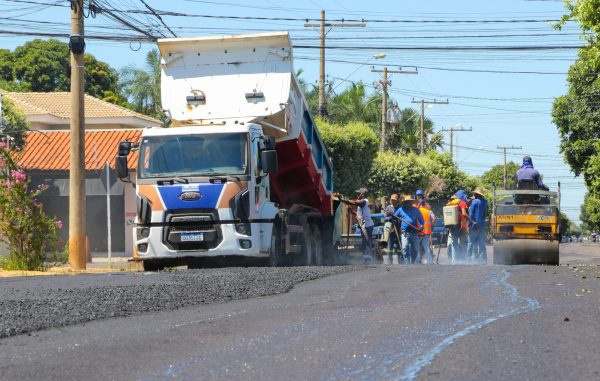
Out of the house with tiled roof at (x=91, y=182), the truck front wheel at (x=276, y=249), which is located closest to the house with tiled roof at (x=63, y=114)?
the house with tiled roof at (x=91, y=182)

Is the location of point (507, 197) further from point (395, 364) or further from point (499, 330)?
point (395, 364)

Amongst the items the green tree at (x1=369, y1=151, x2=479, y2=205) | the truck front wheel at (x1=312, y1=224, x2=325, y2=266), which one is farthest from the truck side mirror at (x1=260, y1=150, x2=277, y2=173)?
the green tree at (x1=369, y1=151, x2=479, y2=205)

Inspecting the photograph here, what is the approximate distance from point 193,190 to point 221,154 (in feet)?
2.52

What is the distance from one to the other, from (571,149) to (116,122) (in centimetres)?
2384

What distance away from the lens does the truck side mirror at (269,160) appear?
57.7 feet

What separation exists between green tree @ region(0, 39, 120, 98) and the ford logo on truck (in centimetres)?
5314

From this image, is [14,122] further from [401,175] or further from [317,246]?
[401,175]

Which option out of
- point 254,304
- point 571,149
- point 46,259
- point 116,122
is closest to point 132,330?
point 254,304

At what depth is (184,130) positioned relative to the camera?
1781 cm

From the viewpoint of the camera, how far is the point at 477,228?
24016mm

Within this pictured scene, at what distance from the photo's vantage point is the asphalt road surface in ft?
21.5

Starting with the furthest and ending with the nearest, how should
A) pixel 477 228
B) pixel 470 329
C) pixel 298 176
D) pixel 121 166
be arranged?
pixel 477 228 → pixel 298 176 → pixel 121 166 → pixel 470 329

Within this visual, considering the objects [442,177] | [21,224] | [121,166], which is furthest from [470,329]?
[442,177]

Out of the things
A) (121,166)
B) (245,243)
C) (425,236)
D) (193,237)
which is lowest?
(425,236)
